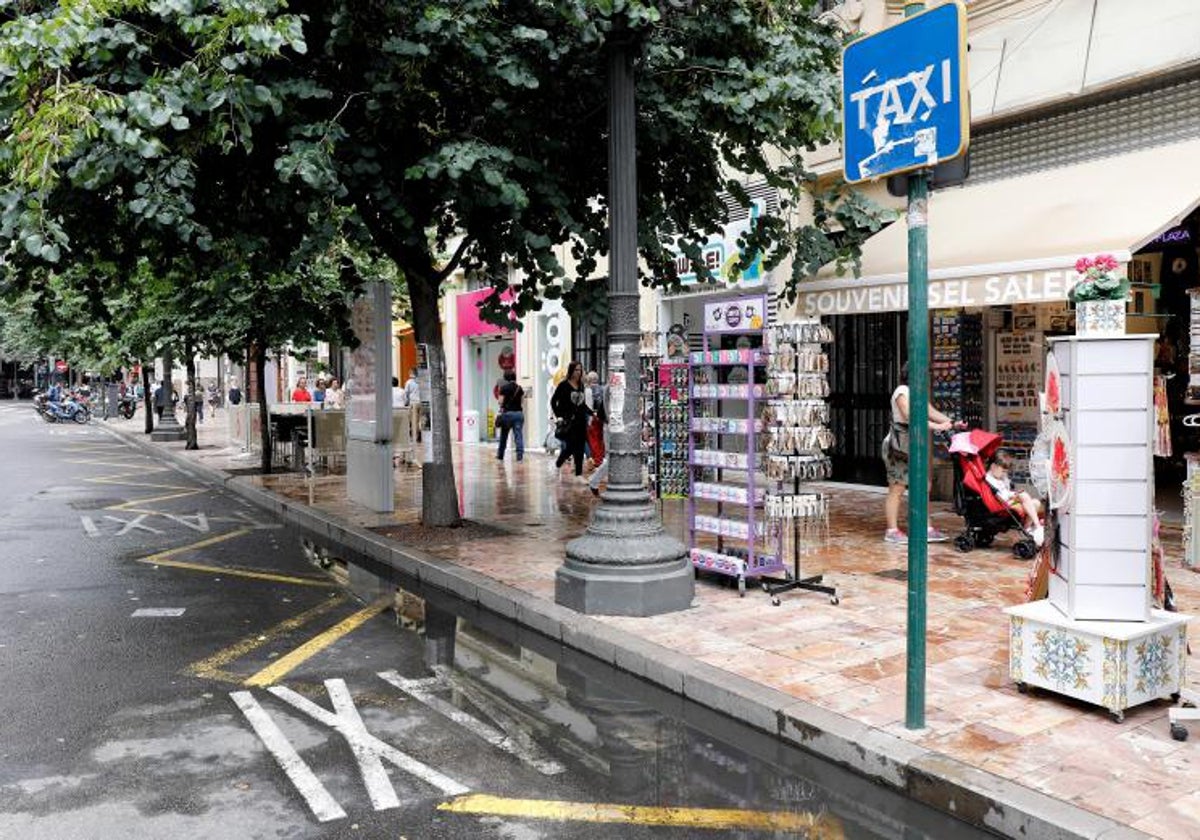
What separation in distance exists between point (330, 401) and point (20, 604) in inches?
633

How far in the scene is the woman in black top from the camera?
48.9 feet

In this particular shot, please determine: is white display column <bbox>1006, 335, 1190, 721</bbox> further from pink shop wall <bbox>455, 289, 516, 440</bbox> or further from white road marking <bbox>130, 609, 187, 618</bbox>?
pink shop wall <bbox>455, 289, 516, 440</bbox>

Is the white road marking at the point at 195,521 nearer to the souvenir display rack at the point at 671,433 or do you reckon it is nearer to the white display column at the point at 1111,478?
the souvenir display rack at the point at 671,433

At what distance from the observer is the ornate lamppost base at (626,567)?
691 centimetres

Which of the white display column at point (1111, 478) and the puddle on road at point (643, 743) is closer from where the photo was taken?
the puddle on road at point (643, 743)

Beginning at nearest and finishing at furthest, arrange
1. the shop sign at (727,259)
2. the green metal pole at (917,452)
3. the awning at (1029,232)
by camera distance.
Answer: the green metal pole at (917,452) < the awning at (1029,232) < the shop sign at (727,259)

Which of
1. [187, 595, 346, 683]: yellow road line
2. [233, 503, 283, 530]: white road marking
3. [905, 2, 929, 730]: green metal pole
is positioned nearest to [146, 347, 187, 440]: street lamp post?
[233, 503, 283, 530]: white road marking

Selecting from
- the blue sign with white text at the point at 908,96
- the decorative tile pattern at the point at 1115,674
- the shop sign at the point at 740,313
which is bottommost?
the decorative tile pattern at the point at 1115,674

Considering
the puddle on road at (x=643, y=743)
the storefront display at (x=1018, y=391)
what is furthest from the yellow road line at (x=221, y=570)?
the storefront display at (x=1018, y=391)

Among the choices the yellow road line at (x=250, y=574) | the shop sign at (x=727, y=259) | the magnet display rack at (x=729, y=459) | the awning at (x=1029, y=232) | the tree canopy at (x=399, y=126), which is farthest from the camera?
the shop sign at (x=727, y=259)

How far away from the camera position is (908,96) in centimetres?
462

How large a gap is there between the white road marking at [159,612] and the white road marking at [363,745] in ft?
7.54

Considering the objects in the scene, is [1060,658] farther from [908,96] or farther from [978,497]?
[978,497]

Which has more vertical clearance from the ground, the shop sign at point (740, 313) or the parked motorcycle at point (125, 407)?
the shop sign at point (740, 313)
